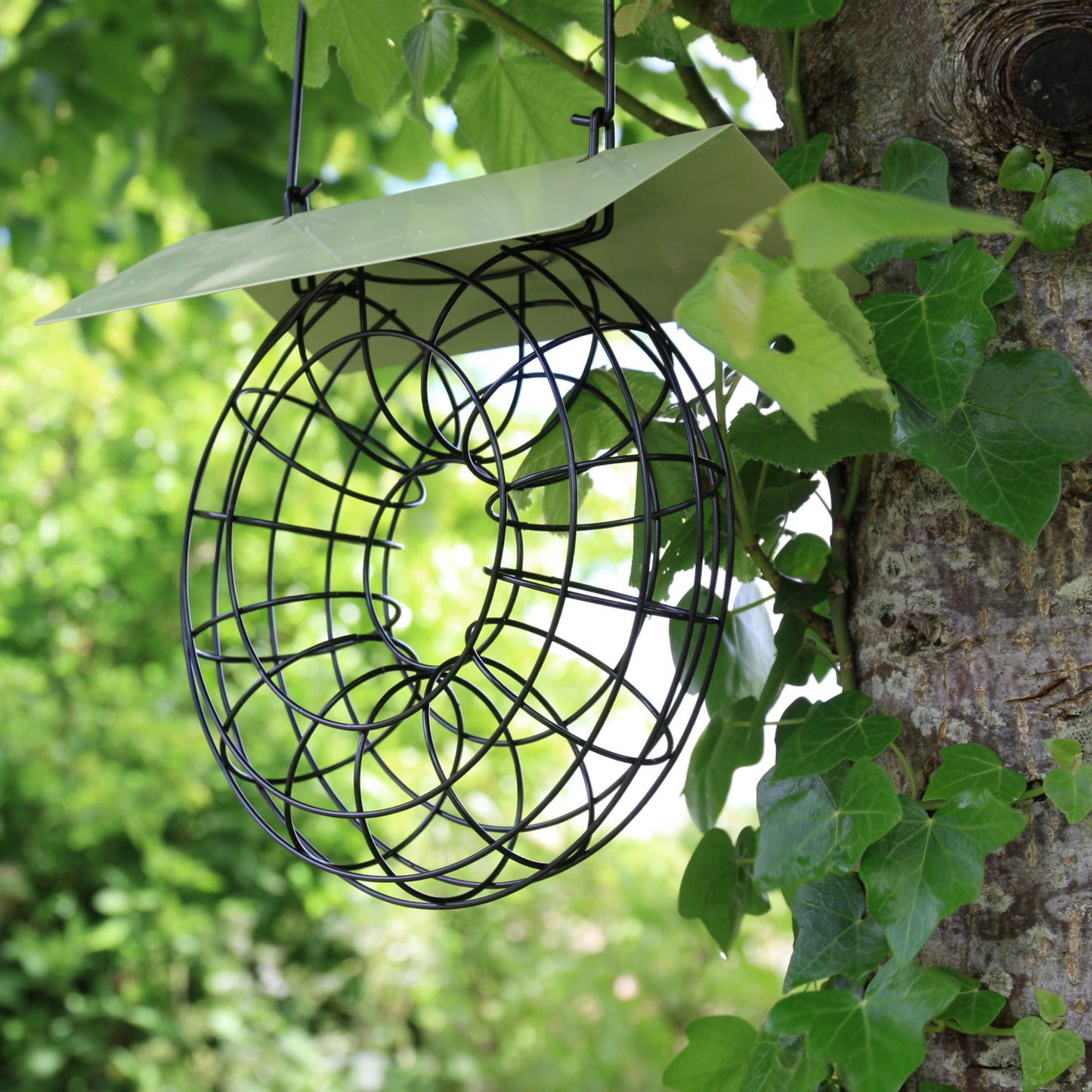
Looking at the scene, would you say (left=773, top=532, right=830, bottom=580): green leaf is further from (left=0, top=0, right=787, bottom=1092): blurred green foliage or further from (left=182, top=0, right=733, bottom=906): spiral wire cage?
(left=0, top=0, right=787, bottom=1092): blurred green foliage

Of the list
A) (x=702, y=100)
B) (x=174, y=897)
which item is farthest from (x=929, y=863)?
(x=174, y=897)

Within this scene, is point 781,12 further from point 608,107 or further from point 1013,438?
point 1013,438

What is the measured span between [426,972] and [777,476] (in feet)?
8.10

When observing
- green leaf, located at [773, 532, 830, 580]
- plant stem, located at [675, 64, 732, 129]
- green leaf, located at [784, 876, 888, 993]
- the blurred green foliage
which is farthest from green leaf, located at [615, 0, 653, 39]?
the blurred green foliage

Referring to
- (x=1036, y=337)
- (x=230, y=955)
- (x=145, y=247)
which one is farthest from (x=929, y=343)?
(x=230, y=955)

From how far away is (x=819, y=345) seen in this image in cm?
26

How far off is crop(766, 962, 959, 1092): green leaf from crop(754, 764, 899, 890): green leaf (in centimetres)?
4

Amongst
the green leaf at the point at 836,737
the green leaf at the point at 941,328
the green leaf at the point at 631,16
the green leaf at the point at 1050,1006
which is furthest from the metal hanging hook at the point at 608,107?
the green leaf at the point at 1050,1006

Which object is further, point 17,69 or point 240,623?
point 17,69

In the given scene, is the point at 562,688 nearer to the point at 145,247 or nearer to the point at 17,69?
the point at 145,247

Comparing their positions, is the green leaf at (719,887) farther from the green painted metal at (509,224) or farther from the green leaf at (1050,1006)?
the green painted metal at (509,224)

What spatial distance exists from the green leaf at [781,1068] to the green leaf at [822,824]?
7 cm

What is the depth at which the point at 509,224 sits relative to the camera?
316 mm

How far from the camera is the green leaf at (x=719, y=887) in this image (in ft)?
1.71
